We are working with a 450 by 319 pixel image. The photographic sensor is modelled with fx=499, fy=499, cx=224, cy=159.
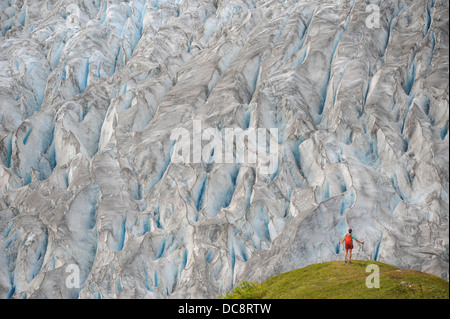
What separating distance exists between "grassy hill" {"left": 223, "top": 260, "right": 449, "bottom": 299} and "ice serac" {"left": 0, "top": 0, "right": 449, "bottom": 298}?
7.51 meters

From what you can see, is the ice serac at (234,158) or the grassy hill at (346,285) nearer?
the grassy hill at (346,285)

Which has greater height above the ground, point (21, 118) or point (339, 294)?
point (339, 294)

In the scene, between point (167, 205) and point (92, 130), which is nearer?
point (167, 205)

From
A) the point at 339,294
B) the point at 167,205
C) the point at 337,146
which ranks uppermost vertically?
the point at 339,294

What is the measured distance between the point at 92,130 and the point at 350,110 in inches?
949

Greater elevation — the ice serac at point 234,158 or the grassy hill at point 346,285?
the grassy hill at point 346,285

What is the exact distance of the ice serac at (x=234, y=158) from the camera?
32125 mm

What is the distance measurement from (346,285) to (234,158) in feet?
64.7

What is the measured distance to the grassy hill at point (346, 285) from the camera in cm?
1878

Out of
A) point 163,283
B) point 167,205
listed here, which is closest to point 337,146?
point 167,205

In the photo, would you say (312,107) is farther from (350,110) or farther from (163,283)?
(163,283)

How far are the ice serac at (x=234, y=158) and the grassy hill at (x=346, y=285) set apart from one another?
7.51m

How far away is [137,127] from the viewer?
147ft

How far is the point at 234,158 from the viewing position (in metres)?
38.7
